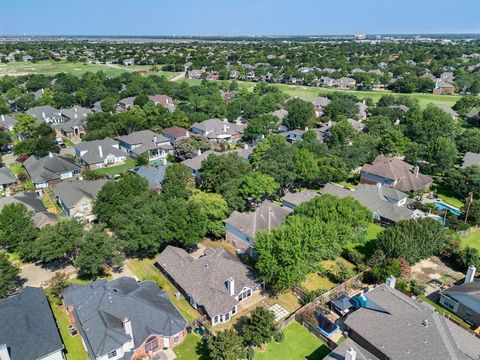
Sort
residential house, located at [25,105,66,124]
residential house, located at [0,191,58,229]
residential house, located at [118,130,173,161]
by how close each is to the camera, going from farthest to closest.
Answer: residential house, located at [25,105,66,124] → residential house, located at [118,130,173,161] → residential house, located at [0,191,58,229]

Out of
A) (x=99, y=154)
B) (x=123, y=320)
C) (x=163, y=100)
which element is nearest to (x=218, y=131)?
(x=99, y=154)

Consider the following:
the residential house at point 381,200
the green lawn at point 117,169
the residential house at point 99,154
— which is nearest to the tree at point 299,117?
the residential house at point 381,200

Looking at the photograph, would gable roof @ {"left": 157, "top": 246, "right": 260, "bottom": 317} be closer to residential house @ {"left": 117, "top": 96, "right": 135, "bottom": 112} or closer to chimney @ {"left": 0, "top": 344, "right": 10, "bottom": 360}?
chimney @ {"left": 0, "top": 344, "right": 10, "bottom": 360}

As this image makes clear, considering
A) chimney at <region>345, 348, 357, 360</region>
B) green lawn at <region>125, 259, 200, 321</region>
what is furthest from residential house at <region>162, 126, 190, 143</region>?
chimney at <region>345, 348, 357, 360</region>

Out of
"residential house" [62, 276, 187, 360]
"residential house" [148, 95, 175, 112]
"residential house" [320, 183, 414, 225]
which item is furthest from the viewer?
"residential house" [148, 95, 175, 112]

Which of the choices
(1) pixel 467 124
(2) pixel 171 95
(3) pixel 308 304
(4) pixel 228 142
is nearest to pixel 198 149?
(4) pixel 228 142

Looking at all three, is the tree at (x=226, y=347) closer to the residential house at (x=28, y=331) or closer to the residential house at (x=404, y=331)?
the residential house at (x=404, y=331)
